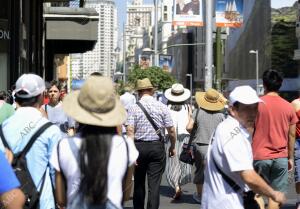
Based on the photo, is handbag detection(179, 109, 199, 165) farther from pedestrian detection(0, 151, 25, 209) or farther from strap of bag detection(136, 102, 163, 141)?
pedestrian detection(0, 151, 25, 209)

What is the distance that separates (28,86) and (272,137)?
11.0ft

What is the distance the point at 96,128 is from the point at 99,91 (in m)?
0.22

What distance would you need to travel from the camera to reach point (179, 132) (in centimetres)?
1215

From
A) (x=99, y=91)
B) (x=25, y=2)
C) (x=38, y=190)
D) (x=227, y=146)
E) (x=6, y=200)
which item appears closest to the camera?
(x=6, y=200)

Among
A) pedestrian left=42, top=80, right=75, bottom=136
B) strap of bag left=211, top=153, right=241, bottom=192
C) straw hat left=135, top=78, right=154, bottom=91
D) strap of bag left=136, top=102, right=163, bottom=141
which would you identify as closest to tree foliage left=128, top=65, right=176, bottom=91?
pedestrian left=42, top=80, right=75, bottom=136

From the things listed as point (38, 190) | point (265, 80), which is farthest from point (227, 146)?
point (265, 80)

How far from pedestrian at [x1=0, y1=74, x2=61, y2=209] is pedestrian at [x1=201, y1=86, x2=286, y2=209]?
1.13m

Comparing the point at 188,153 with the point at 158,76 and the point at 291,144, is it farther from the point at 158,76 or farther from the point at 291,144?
the point at 158,76

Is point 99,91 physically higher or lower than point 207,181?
higher

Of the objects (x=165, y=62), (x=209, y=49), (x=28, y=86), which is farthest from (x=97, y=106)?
(x=165, y=62)

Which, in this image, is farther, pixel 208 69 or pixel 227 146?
pixel 208 69

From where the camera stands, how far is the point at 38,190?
535 cm

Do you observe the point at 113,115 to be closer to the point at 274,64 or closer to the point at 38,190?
the point at 38,190

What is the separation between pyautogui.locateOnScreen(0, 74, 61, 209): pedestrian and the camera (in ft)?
17.5
